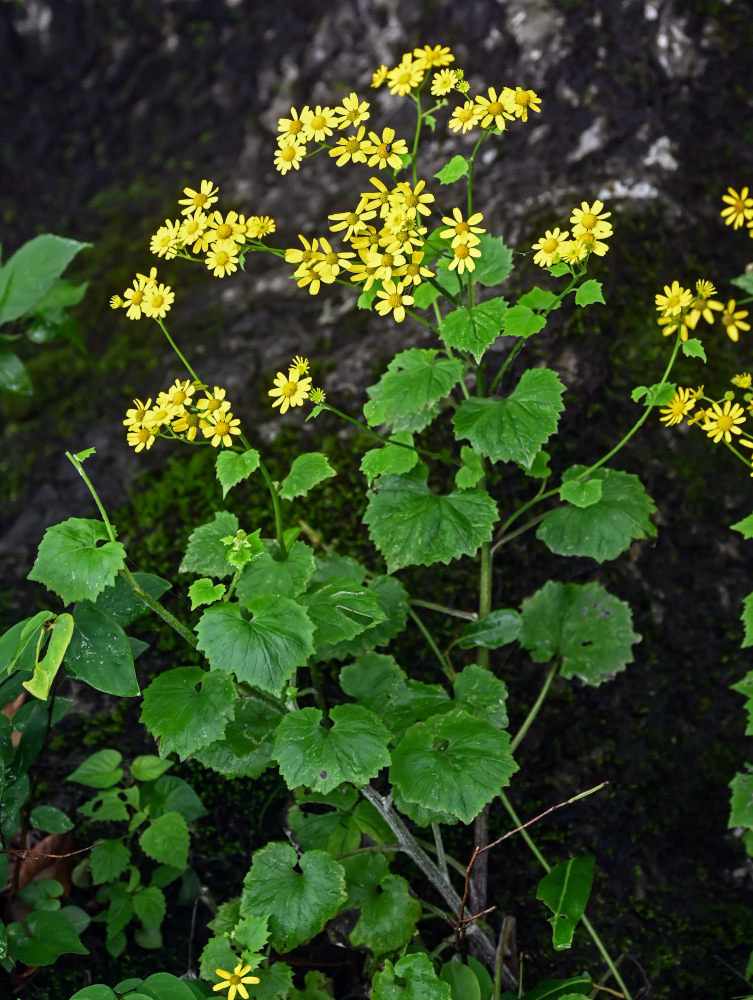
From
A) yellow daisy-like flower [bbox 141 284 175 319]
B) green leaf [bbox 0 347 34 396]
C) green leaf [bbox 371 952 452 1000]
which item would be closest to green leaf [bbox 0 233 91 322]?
green leaf [bbox 0 347 34 396]

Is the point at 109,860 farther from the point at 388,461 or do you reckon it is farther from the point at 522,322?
the point at 522,322

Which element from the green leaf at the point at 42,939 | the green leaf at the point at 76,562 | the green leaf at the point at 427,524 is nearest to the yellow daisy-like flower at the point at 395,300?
the green leaf at the point at 427,524

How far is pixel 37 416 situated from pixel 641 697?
6.74 ft

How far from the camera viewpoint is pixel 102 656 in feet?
5.19

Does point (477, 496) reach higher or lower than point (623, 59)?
lower

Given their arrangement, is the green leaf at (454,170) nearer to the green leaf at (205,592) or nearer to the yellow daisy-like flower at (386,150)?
the yellow daisy-like flower at (386,150)

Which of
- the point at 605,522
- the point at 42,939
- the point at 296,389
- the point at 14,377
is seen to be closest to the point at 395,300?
the point at 296,389

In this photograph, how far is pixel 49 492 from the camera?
8.56 feet

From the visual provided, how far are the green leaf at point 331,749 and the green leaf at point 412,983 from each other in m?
0.38

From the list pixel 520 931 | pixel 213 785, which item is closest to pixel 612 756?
pixel 520 931

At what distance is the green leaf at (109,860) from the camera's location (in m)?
1.94

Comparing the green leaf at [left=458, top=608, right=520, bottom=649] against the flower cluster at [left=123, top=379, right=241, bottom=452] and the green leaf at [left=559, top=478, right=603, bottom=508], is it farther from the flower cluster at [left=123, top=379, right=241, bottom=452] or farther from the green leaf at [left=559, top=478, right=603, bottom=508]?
the flower cluster at [left=123, top=379, right=241, bottom=452]

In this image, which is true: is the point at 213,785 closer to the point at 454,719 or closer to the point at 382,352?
the point at 454,719

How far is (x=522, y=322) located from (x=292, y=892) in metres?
1.21
